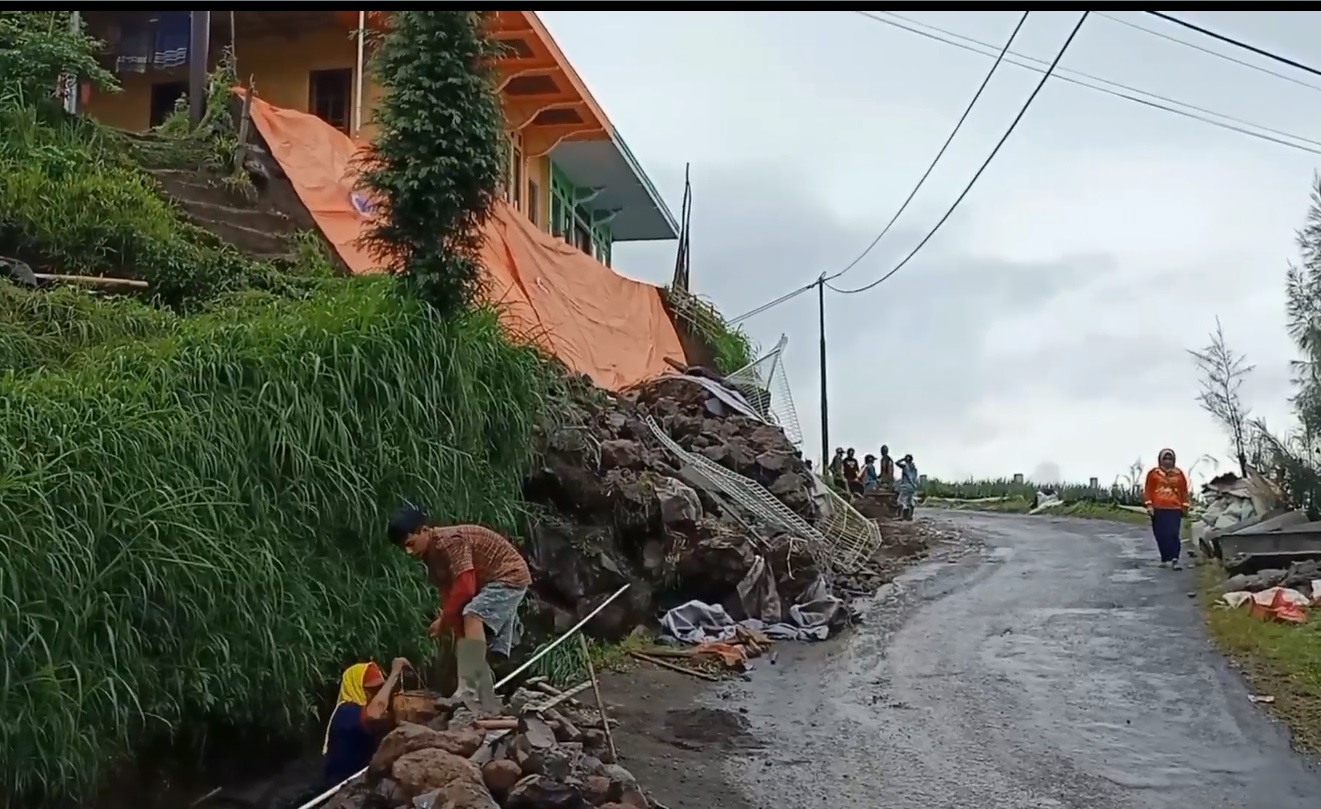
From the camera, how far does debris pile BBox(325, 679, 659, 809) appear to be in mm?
5203

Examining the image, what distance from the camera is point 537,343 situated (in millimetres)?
9578

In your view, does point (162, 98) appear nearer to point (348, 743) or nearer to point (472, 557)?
point (472, 557)

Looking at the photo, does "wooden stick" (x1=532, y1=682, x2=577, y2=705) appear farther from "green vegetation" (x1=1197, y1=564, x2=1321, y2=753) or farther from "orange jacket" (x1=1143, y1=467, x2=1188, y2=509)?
"orange jacket" (x1=1143, y1=467, x2=1188, y2=509)

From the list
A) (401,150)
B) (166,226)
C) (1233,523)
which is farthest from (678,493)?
(1233,523)

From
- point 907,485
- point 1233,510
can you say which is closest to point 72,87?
point 1233,510

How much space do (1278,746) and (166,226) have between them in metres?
9.30

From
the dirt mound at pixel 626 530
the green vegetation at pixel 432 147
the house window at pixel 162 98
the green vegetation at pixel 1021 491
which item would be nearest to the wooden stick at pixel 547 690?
the dirt mound at pixel 626 530

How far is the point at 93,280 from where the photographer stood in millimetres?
8922

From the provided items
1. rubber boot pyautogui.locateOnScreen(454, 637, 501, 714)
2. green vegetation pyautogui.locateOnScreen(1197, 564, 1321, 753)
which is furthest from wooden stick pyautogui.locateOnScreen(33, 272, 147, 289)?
green vegetation pyautogui.locateOnScreen(1197, 564, 1321, 753)

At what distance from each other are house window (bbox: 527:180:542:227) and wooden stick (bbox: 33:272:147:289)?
34.9 ft

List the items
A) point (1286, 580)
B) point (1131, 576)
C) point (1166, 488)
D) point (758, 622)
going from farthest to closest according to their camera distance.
Result: point (1131, 576), point (1166, 488), point (1286, 580), point (758, 622)

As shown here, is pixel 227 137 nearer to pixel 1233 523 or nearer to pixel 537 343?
pixel 537 343

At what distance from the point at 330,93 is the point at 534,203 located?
4.19 meters

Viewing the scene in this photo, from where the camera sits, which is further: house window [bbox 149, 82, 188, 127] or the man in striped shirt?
house window [bbox 149, 82, 188, 127]
